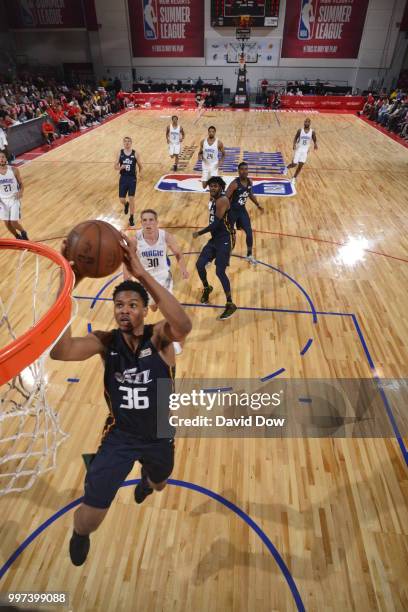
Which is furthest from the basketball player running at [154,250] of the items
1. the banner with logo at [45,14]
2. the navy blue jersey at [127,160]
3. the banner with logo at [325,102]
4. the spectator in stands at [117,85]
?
the banner with logo at [45,14]

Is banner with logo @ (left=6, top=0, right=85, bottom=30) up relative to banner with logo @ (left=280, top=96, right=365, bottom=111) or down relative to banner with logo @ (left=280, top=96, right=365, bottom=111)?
up

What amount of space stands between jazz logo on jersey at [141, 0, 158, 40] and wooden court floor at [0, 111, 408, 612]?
23147 mm

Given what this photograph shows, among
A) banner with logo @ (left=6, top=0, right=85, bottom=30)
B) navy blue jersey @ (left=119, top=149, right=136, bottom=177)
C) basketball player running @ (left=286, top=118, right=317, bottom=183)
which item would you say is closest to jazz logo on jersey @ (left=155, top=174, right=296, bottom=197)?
basketball player running @ (left=286, top=118, right=317, bottom=183)

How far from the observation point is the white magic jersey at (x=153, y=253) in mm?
4398

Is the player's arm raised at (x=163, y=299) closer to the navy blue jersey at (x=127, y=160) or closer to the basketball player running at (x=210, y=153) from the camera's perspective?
the navy blue jersey at (x=127, y=160)

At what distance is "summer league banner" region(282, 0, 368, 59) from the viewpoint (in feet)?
76.4

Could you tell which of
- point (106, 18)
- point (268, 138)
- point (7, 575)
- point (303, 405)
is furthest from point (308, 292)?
point (106, 18)

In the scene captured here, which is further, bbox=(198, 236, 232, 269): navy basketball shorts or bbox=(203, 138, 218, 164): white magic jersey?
bbox=(203, 138, 218, 164): white magic jersey

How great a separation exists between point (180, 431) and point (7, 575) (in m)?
1.67

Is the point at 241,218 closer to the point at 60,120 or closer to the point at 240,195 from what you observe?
the point at 240,195

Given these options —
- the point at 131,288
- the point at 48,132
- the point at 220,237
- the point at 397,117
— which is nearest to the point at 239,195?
the point at 220,237

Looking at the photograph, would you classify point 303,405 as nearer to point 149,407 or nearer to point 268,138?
point 149,407

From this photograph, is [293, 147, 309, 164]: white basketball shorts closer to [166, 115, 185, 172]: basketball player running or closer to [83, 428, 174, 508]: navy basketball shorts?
[166, 115, 185, 172]: basketball player running

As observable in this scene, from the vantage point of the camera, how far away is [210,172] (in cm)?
930
